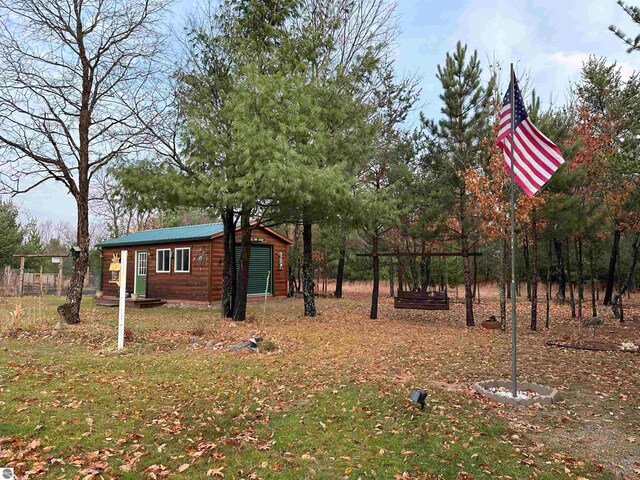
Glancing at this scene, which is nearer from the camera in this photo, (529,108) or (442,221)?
(529,108)

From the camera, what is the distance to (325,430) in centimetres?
404

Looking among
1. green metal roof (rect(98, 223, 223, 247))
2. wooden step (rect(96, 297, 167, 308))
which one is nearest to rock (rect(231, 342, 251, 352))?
green metal roof (rect(98, 223, 223, 247))

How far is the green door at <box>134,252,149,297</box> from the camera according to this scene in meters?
19.6

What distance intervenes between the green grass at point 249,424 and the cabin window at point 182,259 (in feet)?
38.4

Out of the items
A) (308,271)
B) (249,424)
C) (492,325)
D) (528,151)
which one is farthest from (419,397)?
(308,271)

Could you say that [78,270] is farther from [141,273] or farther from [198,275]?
[141,273]

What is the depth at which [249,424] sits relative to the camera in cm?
417

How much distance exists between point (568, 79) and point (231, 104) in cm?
1117

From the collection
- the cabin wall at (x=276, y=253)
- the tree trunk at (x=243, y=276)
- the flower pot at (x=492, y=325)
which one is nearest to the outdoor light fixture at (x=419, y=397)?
the flower pot at (x=492, y=325)

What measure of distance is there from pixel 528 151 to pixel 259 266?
15.2 metres

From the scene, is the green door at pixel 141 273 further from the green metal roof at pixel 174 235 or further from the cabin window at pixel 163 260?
the cabin window at pixel 163 260

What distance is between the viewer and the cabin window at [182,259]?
17.8 m

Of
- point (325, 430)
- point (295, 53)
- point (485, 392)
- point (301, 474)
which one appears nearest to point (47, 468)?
point (301, 474)

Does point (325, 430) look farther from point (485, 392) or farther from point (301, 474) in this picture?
point (485, 392)
